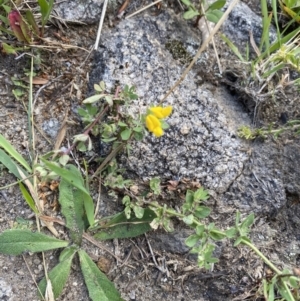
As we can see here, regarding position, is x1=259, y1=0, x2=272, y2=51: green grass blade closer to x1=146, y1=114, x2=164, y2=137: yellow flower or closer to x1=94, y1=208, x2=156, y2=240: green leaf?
x1=146, y1=114, x2=164, y2=137: yellow flower

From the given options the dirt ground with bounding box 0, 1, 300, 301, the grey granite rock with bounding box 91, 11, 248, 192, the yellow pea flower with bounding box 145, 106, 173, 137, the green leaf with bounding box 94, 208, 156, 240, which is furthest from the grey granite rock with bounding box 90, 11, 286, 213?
the yellow pea flower with bounding box 145, 106, 173, 137

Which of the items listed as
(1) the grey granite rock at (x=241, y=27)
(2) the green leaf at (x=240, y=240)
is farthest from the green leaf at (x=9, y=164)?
(1) the grey granite rock at (x=241, y=27)

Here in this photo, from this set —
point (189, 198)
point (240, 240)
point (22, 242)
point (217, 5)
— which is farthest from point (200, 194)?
point (217, 5)

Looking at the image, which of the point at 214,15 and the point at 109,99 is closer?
the point at 109,99

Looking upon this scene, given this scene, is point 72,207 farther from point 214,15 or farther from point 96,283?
point 214,15

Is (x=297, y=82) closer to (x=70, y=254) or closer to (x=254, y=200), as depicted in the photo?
(x=254, y=200)
